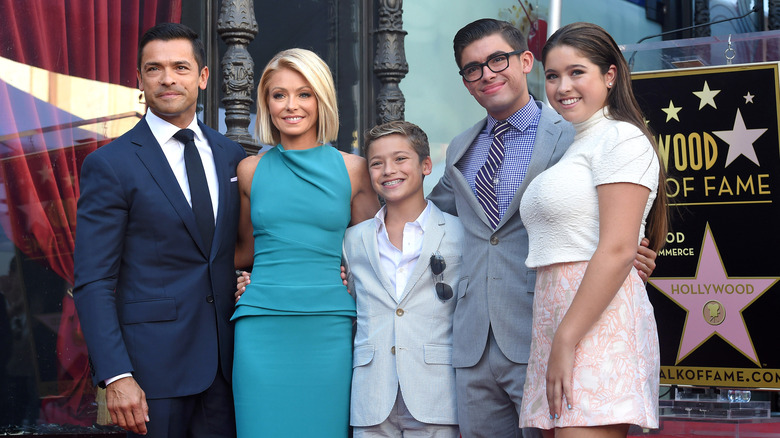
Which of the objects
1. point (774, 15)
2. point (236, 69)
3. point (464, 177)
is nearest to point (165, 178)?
point (464, 177)

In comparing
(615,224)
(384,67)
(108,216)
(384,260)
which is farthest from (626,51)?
(108,216)

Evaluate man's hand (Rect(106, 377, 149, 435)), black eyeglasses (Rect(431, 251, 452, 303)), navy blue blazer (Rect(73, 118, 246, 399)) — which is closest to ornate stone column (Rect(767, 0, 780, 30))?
black eyeglasses (Rect(431, 251, 452, 303))

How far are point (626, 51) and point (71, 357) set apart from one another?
3090mm

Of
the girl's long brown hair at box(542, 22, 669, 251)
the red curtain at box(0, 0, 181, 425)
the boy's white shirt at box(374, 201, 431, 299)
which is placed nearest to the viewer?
the girl's long brown hair at box(542, 22, 669, 251)

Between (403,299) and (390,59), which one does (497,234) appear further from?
(390,59)

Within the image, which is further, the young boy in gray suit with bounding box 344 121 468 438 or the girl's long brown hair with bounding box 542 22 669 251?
the young boy in gray suit with bounding box 344 121 468 438

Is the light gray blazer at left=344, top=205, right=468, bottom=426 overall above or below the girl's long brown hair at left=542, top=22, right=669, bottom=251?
below

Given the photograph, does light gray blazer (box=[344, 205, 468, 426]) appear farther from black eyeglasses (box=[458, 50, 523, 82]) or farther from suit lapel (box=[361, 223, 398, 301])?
black eyeglasses (box=[458, 50, 523, 82])

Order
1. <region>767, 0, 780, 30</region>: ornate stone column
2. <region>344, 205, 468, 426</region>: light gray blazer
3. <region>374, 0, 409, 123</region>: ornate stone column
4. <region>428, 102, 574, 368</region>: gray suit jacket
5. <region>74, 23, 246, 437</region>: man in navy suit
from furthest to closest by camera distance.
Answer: <region>767, 0, 780, 30</region>: ornate stone column → <region>374, 0, 409, 123</region>: ornate stone column → <region>344, 205, 468, 426</region>: light gray blazer → <region>428, 102, 574, 368</region>: gray suit jacket → <region>74, 23, 246, 437</region>: man in navy suit

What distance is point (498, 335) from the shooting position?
8.87 feet

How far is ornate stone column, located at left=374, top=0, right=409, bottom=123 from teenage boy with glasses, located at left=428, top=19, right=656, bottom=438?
233cm

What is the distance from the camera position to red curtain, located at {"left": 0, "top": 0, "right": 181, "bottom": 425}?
3844 mm

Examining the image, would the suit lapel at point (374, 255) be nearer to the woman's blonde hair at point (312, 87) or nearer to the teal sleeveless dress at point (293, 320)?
the teal sleeveless dress at point (293, 320)

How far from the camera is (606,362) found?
2.23 metres
